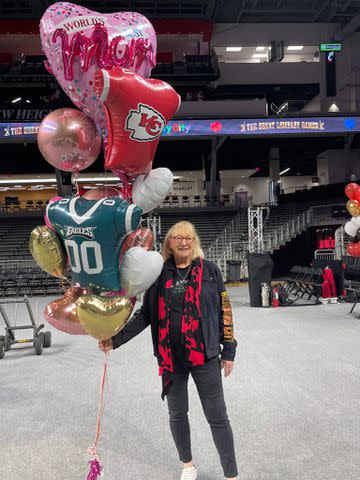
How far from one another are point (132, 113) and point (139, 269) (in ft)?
2.45

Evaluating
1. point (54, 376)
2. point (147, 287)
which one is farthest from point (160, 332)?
point (54, 376)

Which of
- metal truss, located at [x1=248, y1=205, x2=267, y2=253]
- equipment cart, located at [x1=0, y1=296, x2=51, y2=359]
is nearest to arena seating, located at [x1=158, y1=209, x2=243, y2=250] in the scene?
metal truss, located at [x1=248, y1=205, x2=267, y2=253]

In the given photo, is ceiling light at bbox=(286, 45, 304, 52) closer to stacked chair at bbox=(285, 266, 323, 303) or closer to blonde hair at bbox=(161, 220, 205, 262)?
stacked chair at bbox=(285, 266, 323, 303)

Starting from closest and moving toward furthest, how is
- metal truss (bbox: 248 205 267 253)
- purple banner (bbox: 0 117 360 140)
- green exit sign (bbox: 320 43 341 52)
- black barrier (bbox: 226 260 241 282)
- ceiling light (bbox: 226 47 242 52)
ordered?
metal truss (bbox: 248 205 267 253), black barrier (bbox: 226 260 241 282), purple banner (bbox: 0 117 360 140), green exit sign (bbox: 320 43 341 52), ceiling light (bbox: 226 47 242 52)

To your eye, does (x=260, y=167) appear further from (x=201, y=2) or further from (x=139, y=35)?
(x=139, y=35)

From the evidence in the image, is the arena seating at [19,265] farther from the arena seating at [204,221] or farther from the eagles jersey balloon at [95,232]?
the eagles jersey balloon at [95,232]

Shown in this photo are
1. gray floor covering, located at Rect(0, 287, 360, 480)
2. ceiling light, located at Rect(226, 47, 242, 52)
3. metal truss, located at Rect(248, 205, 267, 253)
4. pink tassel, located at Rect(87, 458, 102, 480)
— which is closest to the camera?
pink tassel, located at Rect(87, 458, 102, 480)

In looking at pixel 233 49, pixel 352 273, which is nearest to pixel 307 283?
pixel 352 273

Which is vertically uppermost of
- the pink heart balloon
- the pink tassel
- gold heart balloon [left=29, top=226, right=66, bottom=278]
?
the pink heart balloon

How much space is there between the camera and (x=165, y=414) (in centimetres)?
324

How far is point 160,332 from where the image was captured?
2.08 m

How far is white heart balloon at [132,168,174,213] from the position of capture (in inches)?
86.2

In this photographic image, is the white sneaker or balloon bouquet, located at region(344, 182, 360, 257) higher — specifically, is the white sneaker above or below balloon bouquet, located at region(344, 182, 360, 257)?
below

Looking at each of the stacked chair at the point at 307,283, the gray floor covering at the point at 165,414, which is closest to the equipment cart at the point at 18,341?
the gray floor covering at the point at 165,414
